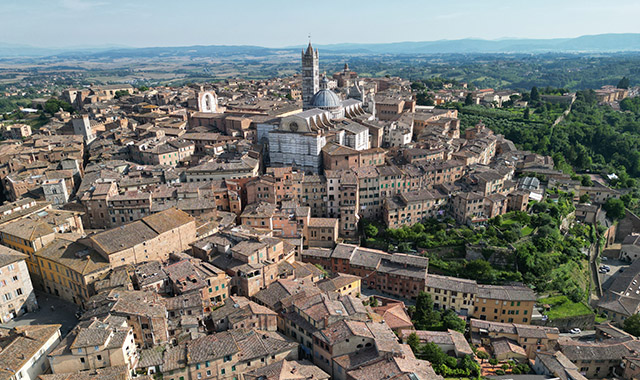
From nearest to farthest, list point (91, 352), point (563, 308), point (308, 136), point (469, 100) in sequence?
point (91, 352) < point (563, 308) < point (308, 136) < point (469, 100)

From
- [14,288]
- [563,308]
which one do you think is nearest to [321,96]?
[563,308]

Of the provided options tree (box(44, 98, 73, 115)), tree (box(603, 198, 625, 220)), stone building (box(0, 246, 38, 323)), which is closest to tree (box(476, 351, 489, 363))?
stone building (box(0, 246, 38, 323))

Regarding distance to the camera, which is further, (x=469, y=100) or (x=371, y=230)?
(x=469, y=100)

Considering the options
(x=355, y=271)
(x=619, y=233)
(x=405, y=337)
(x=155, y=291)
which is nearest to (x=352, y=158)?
(x=355, y=271)

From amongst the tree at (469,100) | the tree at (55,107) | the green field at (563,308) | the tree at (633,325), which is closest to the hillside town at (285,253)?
the green field at (563,308)

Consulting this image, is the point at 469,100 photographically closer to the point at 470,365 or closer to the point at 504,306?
the point at 504,306
